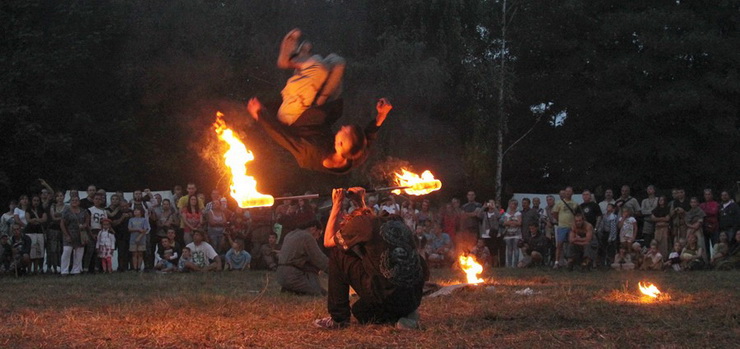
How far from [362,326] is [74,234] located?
30.1ft

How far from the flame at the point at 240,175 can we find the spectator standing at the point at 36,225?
8823 mm

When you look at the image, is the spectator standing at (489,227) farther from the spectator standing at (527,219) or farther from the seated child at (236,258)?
the seated child at (236,258)

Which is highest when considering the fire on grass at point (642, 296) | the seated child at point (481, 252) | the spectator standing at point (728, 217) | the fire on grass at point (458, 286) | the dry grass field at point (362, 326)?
the spectator standing at point (728, 217)

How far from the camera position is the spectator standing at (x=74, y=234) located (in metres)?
15.7

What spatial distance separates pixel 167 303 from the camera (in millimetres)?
9602

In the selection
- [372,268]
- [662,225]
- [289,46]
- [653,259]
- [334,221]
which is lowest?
[653,259]

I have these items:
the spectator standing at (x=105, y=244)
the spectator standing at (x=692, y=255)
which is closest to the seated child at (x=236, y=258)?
the spectator standing at (x=105, y=244)

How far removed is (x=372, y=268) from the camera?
771cm

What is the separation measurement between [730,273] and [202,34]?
15.2m

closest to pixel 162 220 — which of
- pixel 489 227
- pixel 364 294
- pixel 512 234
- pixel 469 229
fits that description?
pixel 469 229

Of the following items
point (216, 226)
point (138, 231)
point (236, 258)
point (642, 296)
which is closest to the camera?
point (642, 296)

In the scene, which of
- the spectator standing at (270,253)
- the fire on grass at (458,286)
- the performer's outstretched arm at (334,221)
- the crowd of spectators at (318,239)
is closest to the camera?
the performer's outstretched arm at (334,221)

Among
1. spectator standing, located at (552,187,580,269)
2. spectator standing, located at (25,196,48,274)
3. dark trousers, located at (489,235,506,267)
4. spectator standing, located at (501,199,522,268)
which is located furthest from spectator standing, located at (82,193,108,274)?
spectator standing, located at (552,187,580,269)

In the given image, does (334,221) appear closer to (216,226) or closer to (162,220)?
(216,226)
